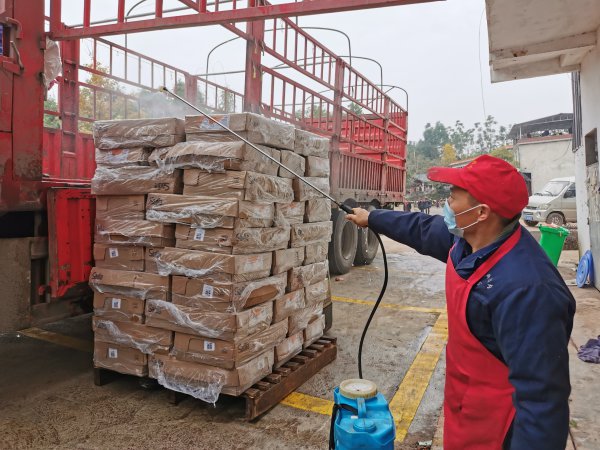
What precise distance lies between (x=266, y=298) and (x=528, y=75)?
238 inches

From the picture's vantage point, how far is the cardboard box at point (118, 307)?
323cm

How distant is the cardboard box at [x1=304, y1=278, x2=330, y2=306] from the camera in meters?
3.80

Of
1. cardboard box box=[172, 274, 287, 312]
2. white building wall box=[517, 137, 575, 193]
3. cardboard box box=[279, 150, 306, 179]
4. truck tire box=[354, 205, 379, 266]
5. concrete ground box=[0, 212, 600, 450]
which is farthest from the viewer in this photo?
white building wall box=[517, 137, 575, 193]

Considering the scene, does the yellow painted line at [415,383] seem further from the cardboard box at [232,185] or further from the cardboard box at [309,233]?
the cardboard box at [232,185]

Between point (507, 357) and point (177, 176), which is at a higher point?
point (177, 176)

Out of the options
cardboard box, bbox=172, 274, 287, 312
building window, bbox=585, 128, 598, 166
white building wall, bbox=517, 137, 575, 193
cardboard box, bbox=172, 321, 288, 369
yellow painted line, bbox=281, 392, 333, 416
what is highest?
white building wall, bbox=517, 137, 575, 193

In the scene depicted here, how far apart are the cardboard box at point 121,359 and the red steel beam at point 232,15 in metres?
2.23

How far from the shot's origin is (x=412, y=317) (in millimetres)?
5633

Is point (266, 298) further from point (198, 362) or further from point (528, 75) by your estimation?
point (528, 75)

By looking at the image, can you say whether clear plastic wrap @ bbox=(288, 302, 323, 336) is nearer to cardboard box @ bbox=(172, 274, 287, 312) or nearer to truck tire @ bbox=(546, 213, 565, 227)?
cardboard box @ bbox=(172, 274, 287, 312)

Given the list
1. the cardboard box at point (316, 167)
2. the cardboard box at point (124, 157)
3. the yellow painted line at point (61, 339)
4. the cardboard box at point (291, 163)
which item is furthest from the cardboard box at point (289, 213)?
the yellow painted line at point (61, 339)

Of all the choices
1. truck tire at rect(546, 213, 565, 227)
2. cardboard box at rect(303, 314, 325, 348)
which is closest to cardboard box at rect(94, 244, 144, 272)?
cardboard box at rect(303, 314, 325, 348)

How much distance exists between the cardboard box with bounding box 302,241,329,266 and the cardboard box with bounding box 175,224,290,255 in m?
0.61

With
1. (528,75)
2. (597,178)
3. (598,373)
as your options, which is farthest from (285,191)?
(528,75)
